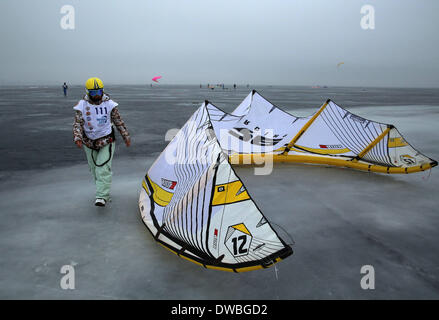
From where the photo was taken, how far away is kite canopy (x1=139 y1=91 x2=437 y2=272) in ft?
10.1

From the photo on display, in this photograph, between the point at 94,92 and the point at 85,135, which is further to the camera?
the point at 85,135

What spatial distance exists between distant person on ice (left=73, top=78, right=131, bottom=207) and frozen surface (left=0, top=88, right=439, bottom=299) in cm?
50

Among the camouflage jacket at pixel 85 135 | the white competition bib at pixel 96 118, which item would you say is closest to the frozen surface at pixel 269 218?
the camouflage jacket at pixel 85 135

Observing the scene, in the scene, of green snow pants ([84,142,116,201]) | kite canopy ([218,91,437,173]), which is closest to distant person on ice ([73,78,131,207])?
green snow pants ([84,142,116,201])

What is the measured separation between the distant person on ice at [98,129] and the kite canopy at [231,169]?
654 mm

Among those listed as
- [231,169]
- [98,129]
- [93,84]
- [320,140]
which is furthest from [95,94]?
[320,140]

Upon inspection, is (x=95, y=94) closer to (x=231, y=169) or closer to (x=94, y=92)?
(x=94, y=92)

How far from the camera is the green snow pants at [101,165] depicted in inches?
186

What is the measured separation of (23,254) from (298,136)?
6.16 metres

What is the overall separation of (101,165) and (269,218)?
2680mm

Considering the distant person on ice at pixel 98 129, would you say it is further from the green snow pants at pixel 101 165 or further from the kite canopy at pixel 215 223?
the kite canopy at pixel 215 223

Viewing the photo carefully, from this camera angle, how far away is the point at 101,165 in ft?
15.6

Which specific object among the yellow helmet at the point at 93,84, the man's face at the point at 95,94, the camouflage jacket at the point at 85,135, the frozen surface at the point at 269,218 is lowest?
the frozen surface at the point at 269,218
